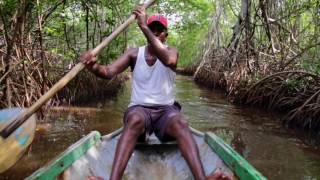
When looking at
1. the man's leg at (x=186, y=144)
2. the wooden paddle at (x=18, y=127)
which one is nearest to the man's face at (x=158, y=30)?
the wooden paddle at (x=18, y=127)

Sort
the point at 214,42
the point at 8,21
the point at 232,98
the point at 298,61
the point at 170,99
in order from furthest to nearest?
1. the point at 214,42
2. the point at 232,98
3. the point at 298,61
4. the point at 8,21
5. the point at 170,99

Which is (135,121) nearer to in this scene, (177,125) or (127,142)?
(127,142)

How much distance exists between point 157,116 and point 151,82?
0.26 meters

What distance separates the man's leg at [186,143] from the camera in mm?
3289

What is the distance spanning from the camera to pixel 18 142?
3.48 m

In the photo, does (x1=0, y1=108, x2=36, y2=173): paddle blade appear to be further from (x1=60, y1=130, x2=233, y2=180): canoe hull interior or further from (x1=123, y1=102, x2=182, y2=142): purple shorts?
(x1=123, y1=102, x2=182, y2=142): purple shorts

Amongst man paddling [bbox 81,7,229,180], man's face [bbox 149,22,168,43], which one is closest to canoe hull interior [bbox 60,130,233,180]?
man paddling [bbox 81,7,229,180]

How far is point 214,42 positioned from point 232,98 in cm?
550

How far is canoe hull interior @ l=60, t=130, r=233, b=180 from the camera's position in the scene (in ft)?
11.7

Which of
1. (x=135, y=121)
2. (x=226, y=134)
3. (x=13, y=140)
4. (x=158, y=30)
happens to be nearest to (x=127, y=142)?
(x=135, y=121)

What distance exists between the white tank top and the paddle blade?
2.64 ft

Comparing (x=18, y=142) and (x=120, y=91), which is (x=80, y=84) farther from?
(x=18, y=142)

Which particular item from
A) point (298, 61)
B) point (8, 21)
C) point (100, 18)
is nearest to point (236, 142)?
point (298, 61)

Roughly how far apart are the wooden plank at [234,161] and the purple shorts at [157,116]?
37cm
